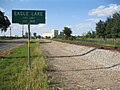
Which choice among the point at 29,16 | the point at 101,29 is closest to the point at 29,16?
the point at 29,16

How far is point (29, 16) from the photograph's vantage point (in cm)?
1224

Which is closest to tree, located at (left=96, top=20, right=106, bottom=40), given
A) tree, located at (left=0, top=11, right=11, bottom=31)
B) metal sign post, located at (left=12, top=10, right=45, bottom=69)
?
tree, located at (left=0, top=11, right=11, bottom=31)

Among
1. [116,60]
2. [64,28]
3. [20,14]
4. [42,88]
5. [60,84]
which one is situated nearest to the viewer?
[42,88]

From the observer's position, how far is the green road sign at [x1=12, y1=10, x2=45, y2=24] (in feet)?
39.6

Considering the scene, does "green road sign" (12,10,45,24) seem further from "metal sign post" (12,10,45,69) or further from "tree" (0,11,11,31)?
"tree" (0,11,11,31)

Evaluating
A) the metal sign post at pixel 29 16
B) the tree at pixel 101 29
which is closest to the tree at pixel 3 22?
the tree at pixel 101 29

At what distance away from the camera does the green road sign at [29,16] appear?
39.6ft

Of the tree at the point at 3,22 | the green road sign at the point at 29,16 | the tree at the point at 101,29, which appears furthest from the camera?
the tree at the point at 3,22

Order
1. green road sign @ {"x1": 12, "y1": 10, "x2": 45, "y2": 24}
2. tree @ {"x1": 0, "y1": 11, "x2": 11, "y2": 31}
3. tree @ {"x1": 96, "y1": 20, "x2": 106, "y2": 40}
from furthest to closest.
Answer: tree @ {"x1": 0, "y1": 11, "x2": 11, "y2": 31} < tree @ {"x1": 96, "y1": 20, "x2": 106, "y2": 40} < green road sign @ {"x1": 12, "y1": 10, "x2": 45, "y2": 24}

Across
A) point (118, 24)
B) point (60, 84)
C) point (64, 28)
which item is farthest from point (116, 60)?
point (64, 28)

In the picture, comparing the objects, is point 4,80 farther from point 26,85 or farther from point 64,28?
point 64,28

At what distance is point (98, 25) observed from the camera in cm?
8244

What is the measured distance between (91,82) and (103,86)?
37.8 inches

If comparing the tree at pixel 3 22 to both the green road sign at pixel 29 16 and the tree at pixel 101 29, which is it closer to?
the tree at pixel 101 29
